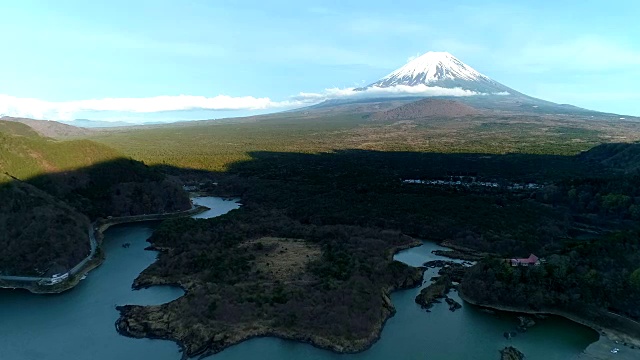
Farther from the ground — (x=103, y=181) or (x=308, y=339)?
(x=103, y=181)

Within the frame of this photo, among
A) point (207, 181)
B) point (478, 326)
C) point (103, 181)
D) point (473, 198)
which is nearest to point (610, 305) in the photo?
point (478, 326)

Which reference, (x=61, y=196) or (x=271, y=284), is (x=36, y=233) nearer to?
(x=61, y=196)

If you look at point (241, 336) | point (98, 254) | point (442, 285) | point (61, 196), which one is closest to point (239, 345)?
point (241, 336)

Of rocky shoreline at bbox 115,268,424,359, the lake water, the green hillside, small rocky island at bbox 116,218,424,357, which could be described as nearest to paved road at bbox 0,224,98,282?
the lake water

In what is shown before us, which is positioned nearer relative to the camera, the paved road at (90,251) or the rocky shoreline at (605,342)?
the rocky shoreline at (605,342)

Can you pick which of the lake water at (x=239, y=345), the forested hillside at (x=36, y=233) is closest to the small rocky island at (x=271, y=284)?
the lake water at (x=239, y=345)

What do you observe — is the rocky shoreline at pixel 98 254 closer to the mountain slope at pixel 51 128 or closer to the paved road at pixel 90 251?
the paved road at pixel 90 251

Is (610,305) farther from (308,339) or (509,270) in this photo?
(308,339)
